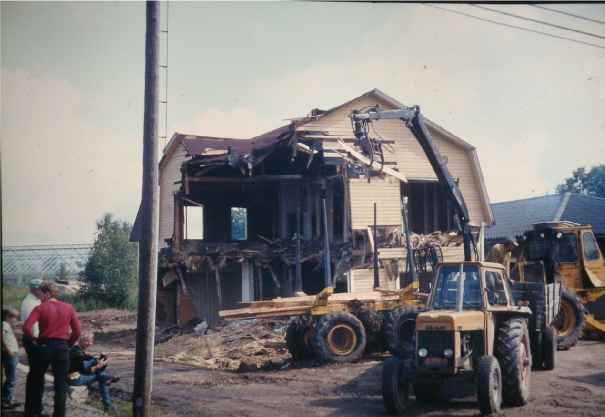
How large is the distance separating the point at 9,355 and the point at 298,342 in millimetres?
7198

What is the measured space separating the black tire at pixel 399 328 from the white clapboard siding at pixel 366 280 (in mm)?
6548

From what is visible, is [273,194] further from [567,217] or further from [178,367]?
[567,217]

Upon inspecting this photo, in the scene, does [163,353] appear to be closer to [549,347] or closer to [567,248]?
[549,347]

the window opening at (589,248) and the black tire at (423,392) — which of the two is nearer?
the black tire at (423,392)

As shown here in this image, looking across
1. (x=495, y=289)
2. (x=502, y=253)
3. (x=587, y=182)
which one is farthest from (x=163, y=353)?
(x=587, y=182)

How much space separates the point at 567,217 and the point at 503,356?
77.9ft

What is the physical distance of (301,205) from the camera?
2442 cm

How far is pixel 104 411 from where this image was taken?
32.3ft

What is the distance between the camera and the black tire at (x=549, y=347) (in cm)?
1201

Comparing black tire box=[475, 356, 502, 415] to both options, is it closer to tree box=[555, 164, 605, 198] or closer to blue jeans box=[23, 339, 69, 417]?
blue jeans box=[23, 339, 69, 417]

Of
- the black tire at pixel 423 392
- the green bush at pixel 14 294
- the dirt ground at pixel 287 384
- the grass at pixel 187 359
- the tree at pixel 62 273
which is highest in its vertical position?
the tree at pixel 62 273

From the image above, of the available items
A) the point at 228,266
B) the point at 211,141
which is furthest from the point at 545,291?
the point at 211,141

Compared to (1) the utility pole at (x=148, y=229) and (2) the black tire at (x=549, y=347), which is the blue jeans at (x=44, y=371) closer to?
(1) the utility pole at (x=148, y=229)

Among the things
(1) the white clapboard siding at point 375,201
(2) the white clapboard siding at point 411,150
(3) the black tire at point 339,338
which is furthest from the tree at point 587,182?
(3) the black tire at point 339,338
